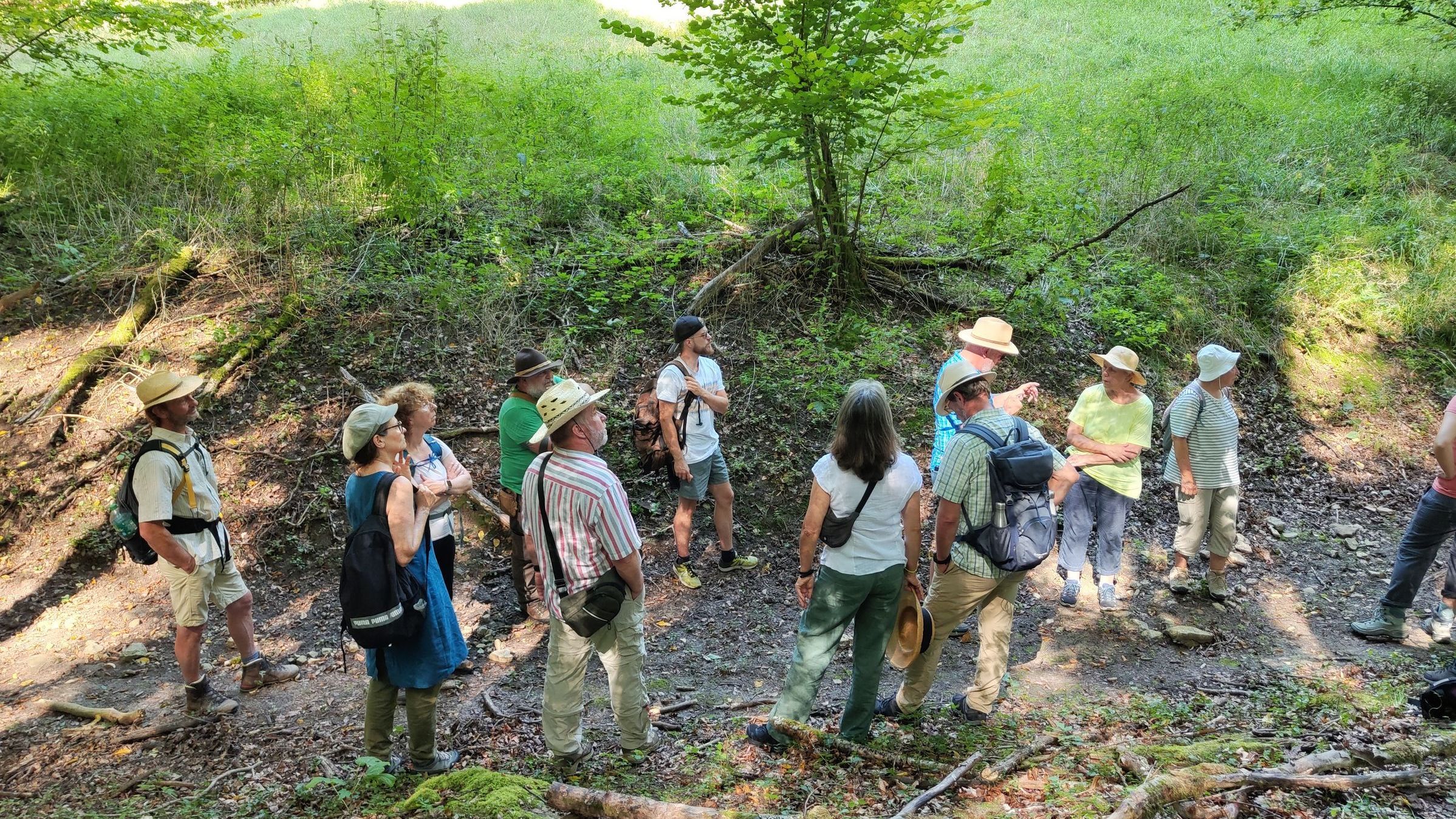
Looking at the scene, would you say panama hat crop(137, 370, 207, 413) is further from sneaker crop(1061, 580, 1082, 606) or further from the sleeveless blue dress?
sneaker crop(1061, 580, 1082, 606)

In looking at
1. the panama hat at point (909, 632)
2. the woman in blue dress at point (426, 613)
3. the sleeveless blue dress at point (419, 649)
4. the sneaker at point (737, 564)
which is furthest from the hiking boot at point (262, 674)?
the panama hat at point (909, 632)

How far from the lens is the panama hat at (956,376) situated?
4.11 m

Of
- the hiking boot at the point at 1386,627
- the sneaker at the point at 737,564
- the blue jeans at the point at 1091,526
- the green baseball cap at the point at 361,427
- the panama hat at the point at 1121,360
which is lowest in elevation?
the hiking boot at the point at 1386,627

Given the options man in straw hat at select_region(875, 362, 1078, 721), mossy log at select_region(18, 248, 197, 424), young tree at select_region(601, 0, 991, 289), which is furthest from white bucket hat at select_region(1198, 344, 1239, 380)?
mossy log at select_region(18, 248, 197, 424)

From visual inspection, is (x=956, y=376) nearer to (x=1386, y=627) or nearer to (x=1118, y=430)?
(x=1118, y=430)

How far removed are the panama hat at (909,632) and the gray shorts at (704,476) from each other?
7.61ft

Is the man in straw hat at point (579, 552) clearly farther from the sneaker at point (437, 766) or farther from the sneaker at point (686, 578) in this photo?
the sneaker at point (686, 578)

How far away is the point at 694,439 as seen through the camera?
19.7 ft

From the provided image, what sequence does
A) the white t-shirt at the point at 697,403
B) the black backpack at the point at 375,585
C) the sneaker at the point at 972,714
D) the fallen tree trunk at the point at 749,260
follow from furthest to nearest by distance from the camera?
the fallen tree trunk at the point at 749,260, the white t-shirt at the point at 697,403, the sneaker at the point at 972,714, the black backpack at the point at 375,585

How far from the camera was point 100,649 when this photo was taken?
5691 mm

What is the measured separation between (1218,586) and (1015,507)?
345 cm

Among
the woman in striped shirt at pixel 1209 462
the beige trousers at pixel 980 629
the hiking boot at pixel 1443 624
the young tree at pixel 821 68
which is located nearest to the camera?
the beige trousers at pixel 980 629

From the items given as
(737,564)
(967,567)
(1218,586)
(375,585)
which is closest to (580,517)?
(375,585)

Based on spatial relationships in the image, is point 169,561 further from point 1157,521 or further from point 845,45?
point 1157,521
